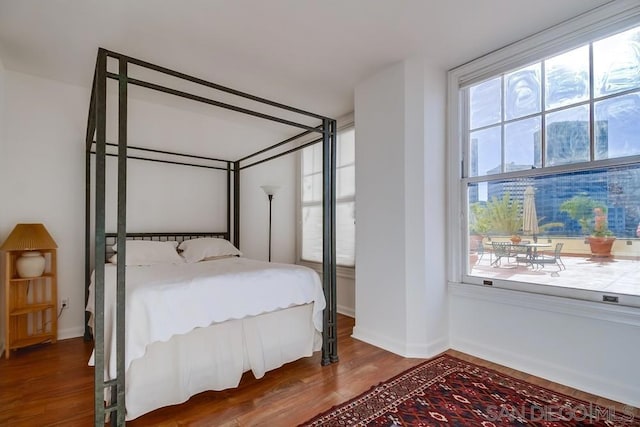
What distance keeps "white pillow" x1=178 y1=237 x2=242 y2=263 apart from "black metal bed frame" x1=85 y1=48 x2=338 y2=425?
1.19ft

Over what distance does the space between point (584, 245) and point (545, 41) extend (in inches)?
61.6

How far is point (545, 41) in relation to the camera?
2383 millimetres

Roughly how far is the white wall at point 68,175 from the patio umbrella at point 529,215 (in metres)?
3.48

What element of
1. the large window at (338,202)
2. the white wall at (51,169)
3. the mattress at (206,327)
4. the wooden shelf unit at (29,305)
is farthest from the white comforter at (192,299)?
the large window at (338,202)

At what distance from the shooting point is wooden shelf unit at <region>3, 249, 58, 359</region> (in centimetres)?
263

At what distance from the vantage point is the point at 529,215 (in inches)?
99.7

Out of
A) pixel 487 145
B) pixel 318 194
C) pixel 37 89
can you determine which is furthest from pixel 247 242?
pixel 487 145

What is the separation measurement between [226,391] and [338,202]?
256 cm

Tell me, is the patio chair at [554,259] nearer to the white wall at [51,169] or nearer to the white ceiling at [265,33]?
the white ceiling at [265,33]

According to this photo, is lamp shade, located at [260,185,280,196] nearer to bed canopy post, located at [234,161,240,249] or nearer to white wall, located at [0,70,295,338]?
bed canopy post, located at [234,161,240,249]

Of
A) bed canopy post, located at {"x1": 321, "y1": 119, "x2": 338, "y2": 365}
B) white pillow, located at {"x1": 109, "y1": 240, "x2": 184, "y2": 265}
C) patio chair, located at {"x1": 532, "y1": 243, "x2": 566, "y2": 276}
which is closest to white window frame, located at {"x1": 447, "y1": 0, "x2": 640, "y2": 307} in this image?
patio chair, located at {"x1": 532, "y1": 243, "x2": 566, "y2": 276}

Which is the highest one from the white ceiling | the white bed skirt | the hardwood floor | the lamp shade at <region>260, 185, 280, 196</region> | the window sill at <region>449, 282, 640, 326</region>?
the white ceiling

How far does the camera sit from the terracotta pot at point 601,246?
2141 mm

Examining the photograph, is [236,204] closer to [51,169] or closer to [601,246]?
[51,169]
